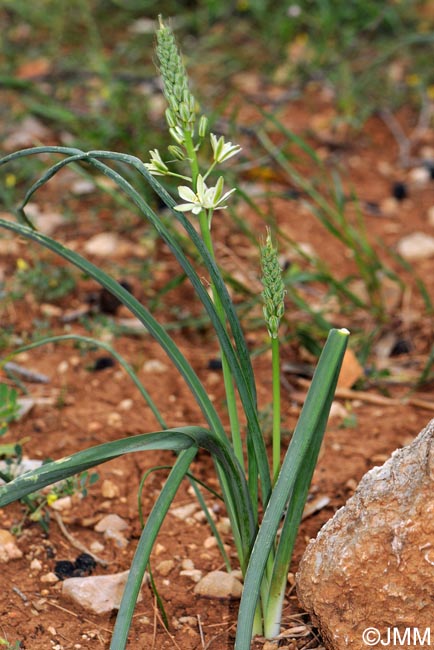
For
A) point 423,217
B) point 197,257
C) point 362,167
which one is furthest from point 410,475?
point 362,167

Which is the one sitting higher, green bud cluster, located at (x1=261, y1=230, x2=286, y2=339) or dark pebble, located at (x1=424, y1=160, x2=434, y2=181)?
dark pebble, located at (x1=424, y1=160, x2=434, y2=181)

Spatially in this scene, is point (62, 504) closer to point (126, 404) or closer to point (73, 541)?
point (73, 541)

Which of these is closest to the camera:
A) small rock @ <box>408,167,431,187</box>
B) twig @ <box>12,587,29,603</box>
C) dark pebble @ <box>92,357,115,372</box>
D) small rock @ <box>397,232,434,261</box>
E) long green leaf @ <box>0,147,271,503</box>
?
long green leaf @ <box>0,147,271,503</box>

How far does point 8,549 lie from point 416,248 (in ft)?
5.97

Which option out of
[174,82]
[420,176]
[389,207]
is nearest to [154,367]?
[174,82]

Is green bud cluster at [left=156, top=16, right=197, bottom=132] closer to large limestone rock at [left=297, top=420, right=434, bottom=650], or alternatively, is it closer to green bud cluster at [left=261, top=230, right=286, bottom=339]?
green bud cluster at [left=261, top=230, right=286, bottom=339]

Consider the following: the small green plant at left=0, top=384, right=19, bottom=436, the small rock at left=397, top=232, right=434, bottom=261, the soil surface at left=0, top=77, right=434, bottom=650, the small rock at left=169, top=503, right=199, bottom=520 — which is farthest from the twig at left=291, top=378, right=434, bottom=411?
the small rock at left=397, top=232, right=434, bottom=261

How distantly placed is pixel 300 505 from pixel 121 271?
1.39 meters

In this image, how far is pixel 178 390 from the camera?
229cm

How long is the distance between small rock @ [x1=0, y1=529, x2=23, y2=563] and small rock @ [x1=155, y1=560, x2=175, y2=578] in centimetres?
26

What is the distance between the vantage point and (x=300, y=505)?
4.65 feet

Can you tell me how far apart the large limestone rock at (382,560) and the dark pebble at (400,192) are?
203cm

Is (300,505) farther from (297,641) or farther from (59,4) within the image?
(59,4)

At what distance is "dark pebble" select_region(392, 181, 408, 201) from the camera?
10.8ft
